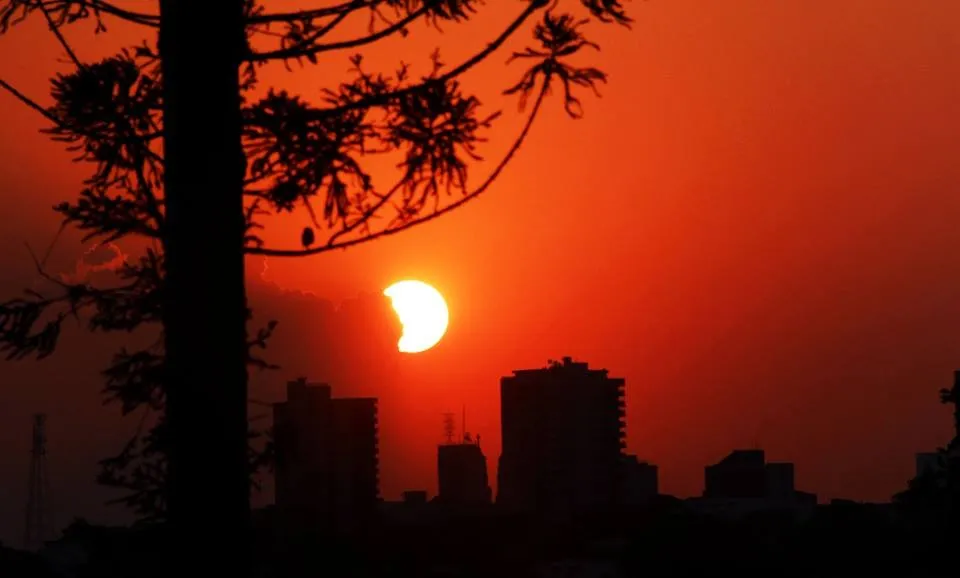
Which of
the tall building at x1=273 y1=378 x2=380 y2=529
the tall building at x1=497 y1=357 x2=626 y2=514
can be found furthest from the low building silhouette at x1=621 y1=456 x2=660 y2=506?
the tall building at x1=273 y1=378 x2=380 y2=529

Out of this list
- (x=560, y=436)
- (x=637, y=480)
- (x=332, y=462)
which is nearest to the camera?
(x=332, y=462)

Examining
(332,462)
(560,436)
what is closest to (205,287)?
(332,462)

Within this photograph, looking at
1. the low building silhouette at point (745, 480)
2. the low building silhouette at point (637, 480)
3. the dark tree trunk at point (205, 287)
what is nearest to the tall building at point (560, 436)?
the low building silhouette at point (637, 480)

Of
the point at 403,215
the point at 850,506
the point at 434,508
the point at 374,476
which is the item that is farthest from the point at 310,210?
the point at 374,476

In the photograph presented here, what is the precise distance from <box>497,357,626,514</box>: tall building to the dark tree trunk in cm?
9334

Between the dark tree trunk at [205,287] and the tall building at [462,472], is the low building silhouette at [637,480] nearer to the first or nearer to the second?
the tall building at [462,472]

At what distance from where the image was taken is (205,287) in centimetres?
995

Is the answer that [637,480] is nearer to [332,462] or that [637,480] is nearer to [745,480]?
[745,480]

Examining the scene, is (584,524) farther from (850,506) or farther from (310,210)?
(310,210)

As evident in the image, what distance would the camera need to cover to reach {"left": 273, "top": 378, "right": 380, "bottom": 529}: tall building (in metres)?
77.2

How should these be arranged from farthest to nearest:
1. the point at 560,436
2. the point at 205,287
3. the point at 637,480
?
the point at 560,436 < the point at 637,480 < the point at 205,287

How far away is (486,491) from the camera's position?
353ft

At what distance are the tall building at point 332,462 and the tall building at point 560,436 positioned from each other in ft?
47.1

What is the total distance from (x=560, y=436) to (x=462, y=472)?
8096 millimetres
